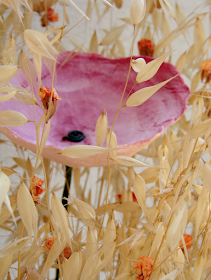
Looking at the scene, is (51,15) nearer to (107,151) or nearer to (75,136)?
(75,136)

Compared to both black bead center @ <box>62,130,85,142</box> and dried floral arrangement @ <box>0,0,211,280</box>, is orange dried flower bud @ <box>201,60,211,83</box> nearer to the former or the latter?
dried floral arrangement @ <box>0,0,211,280</box>

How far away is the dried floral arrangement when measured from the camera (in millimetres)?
210

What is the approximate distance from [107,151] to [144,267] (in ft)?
0.42

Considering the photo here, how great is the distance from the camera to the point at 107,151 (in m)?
0.20

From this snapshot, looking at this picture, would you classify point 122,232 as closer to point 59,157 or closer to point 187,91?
point 59,157

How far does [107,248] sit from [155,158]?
33 cm

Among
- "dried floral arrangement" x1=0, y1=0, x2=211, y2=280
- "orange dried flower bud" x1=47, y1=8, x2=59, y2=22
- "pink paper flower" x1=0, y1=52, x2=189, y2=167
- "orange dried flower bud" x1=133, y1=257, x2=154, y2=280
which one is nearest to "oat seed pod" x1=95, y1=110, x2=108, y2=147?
"dried floral arrangement" x1=0, y1=0, x2=211, y2=280

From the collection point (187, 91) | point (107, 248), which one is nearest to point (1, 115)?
point (107, 248)

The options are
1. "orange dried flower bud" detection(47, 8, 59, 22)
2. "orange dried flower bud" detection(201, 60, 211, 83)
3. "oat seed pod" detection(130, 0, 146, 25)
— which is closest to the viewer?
"oat seed pod" detection(130, 0, 146, 25)

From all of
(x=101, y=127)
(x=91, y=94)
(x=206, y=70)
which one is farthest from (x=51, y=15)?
(x=101, y=127)

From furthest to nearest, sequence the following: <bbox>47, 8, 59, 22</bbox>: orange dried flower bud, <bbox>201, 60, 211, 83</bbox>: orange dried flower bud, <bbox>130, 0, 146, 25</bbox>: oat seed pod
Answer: <bbox>47, 8, 59, 22</bbox>: orange dried flower bud
<bbox>201, 60, 211, 83</bbox>: orange dried flower bud
<bbox>130, 0, 146, 25</bbox>: oat seed pod

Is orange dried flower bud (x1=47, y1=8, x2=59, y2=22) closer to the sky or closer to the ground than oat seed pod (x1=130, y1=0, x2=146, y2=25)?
closer to the ground

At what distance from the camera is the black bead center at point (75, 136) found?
54cm

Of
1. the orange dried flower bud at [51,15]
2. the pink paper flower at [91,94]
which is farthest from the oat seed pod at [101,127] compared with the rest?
the orange dried flower bud at [51,15]
